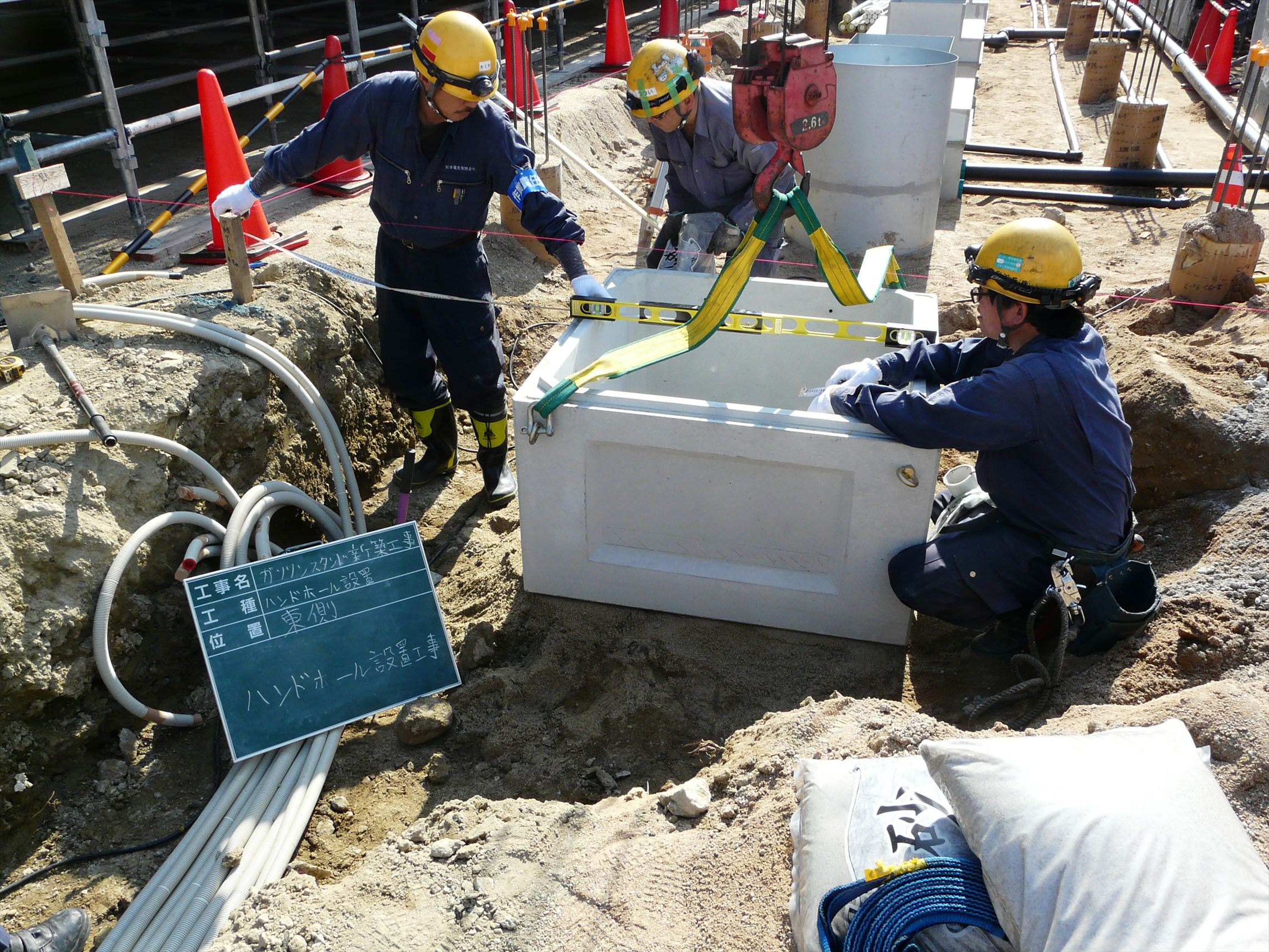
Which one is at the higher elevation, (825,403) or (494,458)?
(825,403)

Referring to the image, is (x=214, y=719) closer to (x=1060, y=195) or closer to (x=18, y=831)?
(x=18, y=831)

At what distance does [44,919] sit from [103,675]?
2.11ft

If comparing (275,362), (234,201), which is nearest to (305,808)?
(275,362)

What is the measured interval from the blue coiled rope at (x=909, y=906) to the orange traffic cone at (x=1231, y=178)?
509cm

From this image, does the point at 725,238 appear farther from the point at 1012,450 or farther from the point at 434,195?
the point at 1012,450

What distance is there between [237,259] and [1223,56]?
11.0 metres

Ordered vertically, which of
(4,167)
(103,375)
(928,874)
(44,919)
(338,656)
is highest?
(4,167)

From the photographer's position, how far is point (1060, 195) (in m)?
7.60

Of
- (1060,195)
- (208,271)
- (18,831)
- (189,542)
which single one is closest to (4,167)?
(208,271)

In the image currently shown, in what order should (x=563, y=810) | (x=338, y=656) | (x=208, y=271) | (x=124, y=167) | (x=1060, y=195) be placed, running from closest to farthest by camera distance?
(x=563, y=810), (x=338, y=656), (x=208, y=271), (x=124, y=167), (x=1060, y=195)

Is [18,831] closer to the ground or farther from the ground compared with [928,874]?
closer to the ground

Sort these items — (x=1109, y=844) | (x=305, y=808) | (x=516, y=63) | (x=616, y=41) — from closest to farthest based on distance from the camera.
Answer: (x=1109, y=844) → (x=305, y=808) → (x=516, y=63) → (x=616, y=41)

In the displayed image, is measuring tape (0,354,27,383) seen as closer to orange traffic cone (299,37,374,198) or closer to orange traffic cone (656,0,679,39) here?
orange traffic cone (299,37,374,198)

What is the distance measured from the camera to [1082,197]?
7.41 meters
